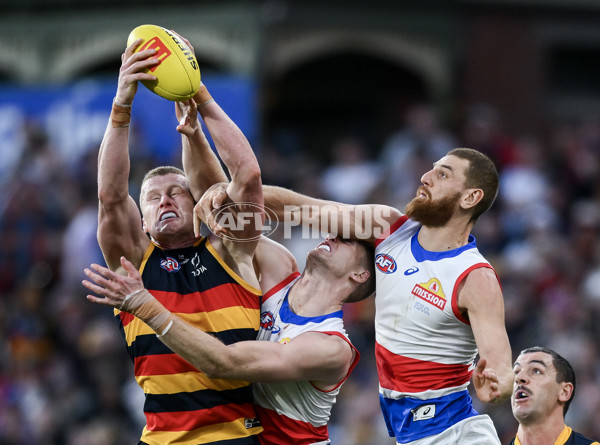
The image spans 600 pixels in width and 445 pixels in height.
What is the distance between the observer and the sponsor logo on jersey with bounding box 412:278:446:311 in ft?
18.0

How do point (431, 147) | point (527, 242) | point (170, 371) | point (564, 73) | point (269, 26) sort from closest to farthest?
1. point (170, 371)
2. point (527, 242)
3. point (431, 147)
4. point (269, 26)
5. point (564, 73)

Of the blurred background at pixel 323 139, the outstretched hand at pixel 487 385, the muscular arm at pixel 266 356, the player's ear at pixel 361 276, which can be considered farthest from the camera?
the blurred background at pixel 323 139

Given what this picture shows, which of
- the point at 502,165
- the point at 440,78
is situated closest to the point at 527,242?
the point at 502,165

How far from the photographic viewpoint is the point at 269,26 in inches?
632

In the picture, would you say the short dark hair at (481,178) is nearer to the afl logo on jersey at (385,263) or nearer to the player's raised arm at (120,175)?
the afl logo on jersey at (385,263)

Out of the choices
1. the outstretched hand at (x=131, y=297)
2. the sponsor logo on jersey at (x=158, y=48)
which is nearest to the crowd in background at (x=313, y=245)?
the outstretched hand at (x=131, y=297)

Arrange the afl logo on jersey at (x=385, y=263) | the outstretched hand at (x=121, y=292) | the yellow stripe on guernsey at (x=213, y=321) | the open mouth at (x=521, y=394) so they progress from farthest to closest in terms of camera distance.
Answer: the open mouth at (x=521, y=394) < the afl logo on jersey at (x=385, y=263) < the yellow stripe on guernsey at (x=213, y=321) < the outstretched hand at (x=121, y=292)

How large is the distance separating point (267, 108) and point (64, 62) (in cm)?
351

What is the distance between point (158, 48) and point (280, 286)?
5.18ft

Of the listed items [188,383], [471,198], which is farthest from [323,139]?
[188,383]

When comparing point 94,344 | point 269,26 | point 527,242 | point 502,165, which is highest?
point 269,26

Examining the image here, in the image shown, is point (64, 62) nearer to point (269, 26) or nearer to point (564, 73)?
point (269, 26)

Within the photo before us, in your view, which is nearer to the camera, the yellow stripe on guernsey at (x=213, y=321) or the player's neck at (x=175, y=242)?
the yellow stripe on guernsey at (x=213, y=321)

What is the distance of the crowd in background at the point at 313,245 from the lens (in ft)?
35.2
